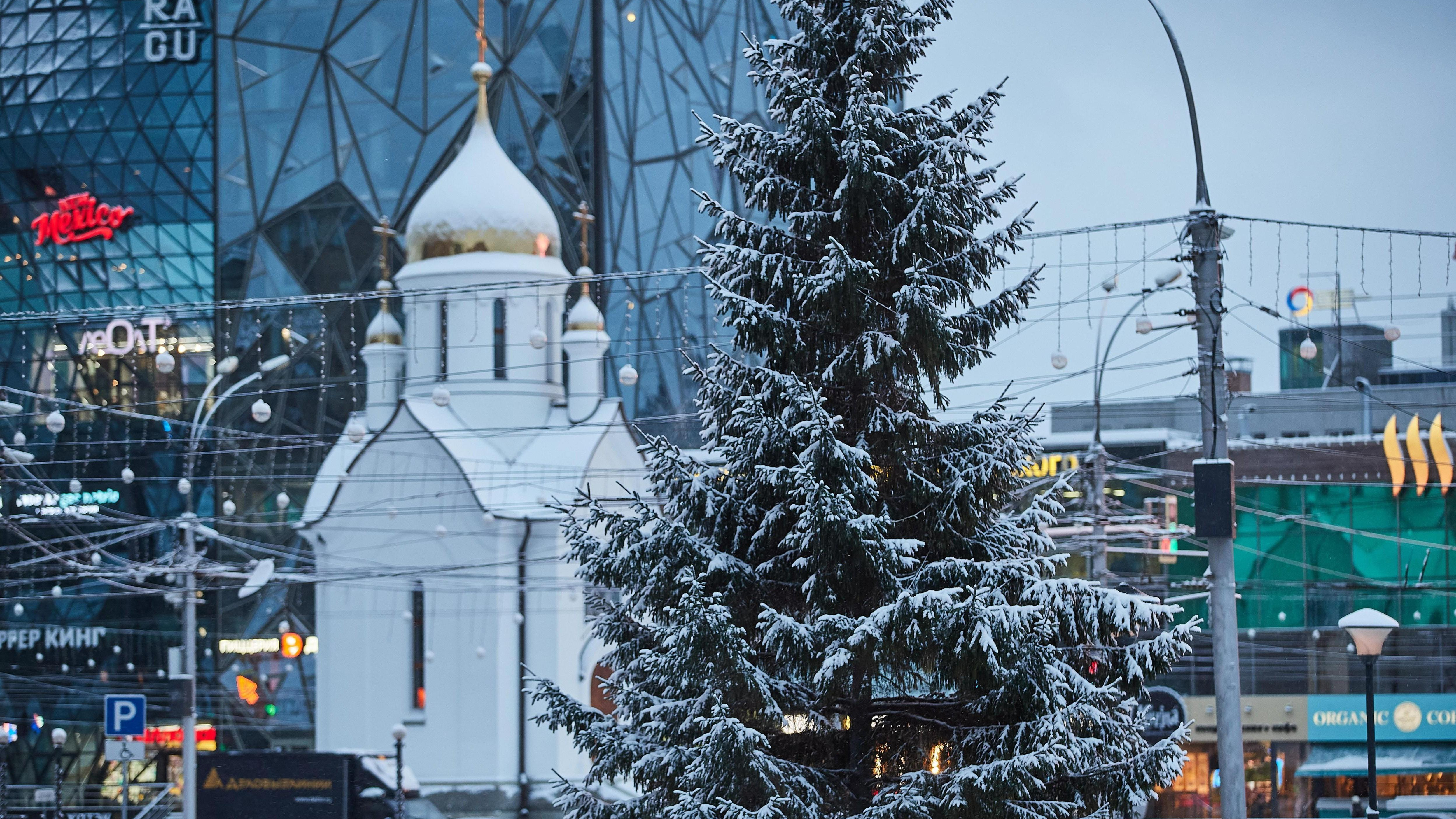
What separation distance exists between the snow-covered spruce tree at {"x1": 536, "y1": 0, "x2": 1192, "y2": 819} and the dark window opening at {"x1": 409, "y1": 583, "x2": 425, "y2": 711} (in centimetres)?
1952

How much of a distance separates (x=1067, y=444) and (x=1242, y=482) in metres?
8.29

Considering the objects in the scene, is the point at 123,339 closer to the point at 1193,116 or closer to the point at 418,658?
the point at 418,658

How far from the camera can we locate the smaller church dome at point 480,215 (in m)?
32.7

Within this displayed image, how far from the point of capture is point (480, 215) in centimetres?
3272

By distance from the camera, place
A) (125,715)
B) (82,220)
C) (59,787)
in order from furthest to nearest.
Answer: (82,220), (59,787), (125,715)

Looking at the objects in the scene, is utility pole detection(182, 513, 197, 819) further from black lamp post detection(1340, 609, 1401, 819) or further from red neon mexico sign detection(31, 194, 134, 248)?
red neon mexico sign detection(31, 194, 134, 248)

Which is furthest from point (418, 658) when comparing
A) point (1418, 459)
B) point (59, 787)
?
point (1418, 459)

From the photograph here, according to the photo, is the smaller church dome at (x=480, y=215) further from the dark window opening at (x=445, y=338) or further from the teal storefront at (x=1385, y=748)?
the teal storefront at (x=1385, y=748)

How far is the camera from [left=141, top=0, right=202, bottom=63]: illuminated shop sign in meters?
48.3

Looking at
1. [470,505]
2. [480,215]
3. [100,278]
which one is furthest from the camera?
[100,278]

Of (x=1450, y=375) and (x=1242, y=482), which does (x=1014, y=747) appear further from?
(x=1450, y=375)

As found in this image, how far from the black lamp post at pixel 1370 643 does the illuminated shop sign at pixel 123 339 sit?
3944 centimetres

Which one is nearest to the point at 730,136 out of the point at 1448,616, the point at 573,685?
the point at 573,685

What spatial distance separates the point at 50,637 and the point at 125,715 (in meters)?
28.3
